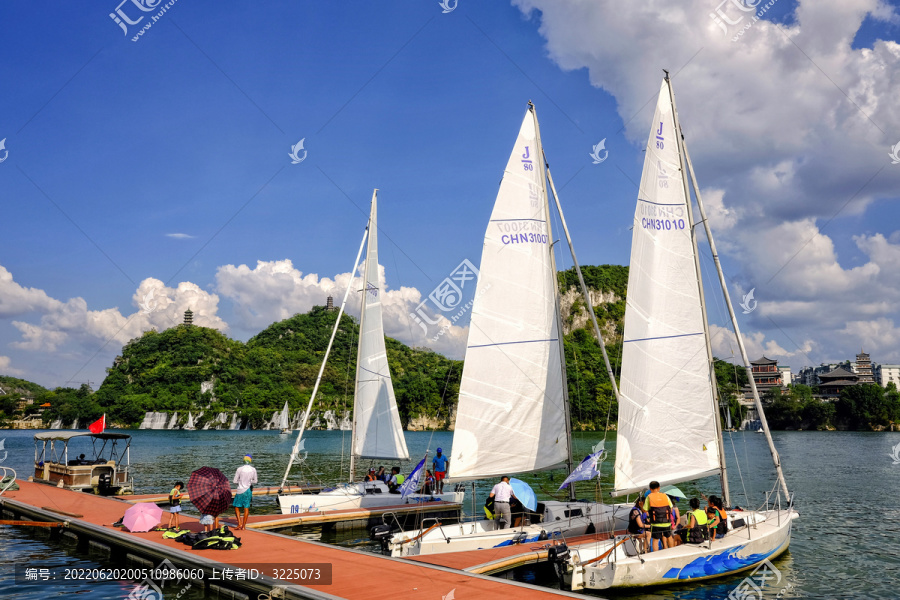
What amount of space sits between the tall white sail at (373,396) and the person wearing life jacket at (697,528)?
13.1 meters

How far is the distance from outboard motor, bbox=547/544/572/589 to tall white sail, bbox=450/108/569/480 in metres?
3.84

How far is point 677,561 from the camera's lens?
1362 centimetres

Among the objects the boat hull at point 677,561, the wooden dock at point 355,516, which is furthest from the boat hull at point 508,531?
the wooden dock at point 355,516

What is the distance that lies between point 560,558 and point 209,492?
8.30m

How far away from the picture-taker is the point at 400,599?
1048 centimetres

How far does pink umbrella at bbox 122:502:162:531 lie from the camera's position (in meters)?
16.4

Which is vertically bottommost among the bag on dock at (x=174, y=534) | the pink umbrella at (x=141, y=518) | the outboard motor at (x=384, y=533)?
the outboard motor at (x=384, y=533)

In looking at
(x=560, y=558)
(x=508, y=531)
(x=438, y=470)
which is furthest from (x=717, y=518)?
(x=438, y=470)

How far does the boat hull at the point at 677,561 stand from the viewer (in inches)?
503

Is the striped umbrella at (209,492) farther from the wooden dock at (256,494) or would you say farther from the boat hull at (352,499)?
the wooden dock at (256,494)

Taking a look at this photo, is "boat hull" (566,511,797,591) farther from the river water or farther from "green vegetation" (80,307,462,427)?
"green vegetation" (80,307,462,427)

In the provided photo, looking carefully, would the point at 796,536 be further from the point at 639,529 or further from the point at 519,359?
the point at 519,359

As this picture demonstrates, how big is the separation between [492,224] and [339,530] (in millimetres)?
12238

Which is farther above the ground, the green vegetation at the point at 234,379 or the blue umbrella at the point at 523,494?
the green vegetation at the point at 234,379
